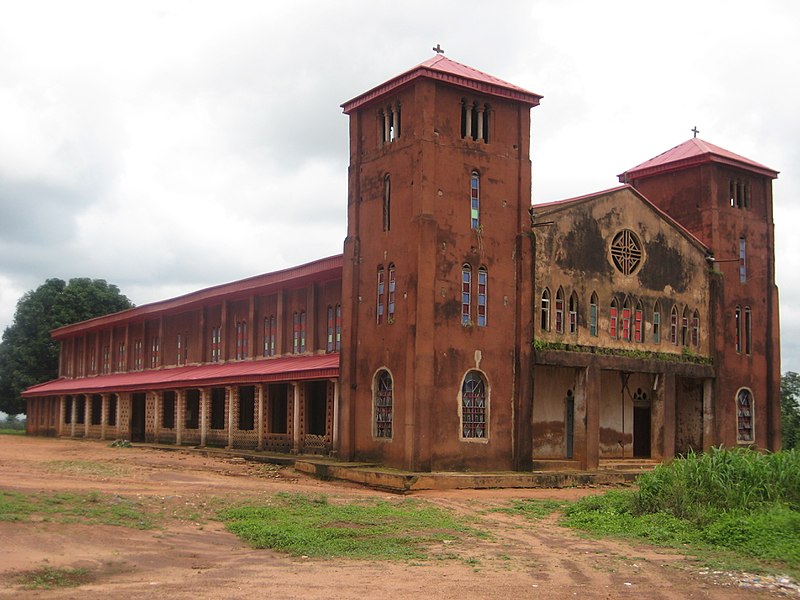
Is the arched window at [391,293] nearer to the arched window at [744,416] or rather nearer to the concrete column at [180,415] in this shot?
the arched window at [744,416]

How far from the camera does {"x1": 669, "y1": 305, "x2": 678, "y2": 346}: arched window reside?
2978cm

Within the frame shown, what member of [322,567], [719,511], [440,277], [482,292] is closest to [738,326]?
[482,292]

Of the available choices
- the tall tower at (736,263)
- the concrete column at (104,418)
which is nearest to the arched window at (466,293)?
the tall tower at (736,263)

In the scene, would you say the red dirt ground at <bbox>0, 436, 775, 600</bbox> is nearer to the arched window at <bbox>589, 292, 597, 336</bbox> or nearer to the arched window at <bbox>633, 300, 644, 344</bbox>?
the arched window at <bbox>589, 292, 597, 336</bbox>

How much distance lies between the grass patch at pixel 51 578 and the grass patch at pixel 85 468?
38.5 feet

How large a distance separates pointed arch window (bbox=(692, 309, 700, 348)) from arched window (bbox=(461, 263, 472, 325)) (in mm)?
9648

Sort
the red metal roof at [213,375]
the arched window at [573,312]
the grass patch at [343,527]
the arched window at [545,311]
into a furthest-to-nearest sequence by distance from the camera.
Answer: the red metal roof at [213,375] < the arched window at [573,312] < the arched window at [545,311] < the grass patch at [343,527]

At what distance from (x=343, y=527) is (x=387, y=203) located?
11.8 metres

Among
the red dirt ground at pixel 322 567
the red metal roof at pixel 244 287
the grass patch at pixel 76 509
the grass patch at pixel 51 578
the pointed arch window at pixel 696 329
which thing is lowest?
the red dirt ground at pixel 322 567

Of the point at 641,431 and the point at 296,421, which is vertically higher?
the point at 296,421

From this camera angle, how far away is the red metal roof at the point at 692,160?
3158 centimetres

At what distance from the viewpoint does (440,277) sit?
24062 millimetres

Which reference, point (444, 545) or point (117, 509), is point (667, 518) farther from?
point (117, 509)

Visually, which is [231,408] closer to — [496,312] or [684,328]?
[496,312]
